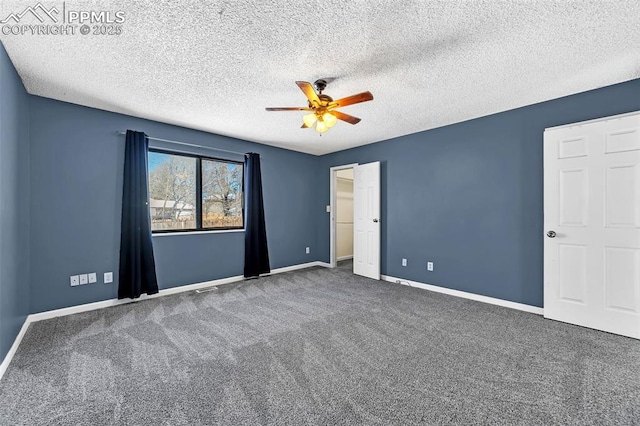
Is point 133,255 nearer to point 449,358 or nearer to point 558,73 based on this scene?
point 449,358

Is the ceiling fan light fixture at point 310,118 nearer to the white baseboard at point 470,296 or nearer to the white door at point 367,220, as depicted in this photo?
the white door at point 367,220

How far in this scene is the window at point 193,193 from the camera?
394 cm

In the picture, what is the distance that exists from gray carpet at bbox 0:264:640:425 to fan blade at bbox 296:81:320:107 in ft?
7.28

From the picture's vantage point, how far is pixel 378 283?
457 centimetres

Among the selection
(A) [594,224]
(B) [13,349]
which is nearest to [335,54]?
(A) [594,224]

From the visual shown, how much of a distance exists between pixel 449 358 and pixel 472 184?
248 cm

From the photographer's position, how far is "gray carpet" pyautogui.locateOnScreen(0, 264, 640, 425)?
165 cm

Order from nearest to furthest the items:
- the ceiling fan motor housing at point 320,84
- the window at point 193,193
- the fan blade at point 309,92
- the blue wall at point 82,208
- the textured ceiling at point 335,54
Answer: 1. the textured ceiling at point 335,54
2. the fan blade at point 309,92
3. the ceiling fan motor housing at point 320,84
4. the blue wall at point 82,208
5. the window at point 193,193

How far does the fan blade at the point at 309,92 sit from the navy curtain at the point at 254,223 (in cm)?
256

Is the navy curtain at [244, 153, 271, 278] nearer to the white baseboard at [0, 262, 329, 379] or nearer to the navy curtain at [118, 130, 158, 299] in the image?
the white baseboard at [0, 262, 329, 379]

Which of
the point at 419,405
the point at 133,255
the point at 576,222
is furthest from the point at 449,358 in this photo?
the point at 133,255

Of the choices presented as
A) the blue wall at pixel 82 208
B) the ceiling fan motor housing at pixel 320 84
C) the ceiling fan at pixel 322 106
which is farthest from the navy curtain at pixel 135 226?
the ceiling fan motor housing at pixel 320 84

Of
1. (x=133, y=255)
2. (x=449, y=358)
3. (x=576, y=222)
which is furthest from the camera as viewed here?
(x=133, y=255)

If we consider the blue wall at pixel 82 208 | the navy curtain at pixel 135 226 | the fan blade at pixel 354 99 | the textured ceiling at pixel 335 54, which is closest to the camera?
the textured ceiling at pixel 335 54
